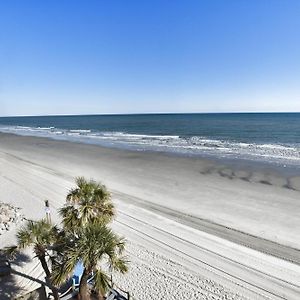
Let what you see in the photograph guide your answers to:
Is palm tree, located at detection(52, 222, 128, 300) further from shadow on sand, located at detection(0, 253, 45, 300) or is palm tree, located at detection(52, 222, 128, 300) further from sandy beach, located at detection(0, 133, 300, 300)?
sandy beach, located at detection(0, 133, 300, 300)

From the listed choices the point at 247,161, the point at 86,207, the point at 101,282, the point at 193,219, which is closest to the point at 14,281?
the point at 86,207

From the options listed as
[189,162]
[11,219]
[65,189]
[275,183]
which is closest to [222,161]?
[189,162]

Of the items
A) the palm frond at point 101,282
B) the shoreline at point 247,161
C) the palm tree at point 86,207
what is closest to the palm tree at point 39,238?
the palm tree at point 86,207

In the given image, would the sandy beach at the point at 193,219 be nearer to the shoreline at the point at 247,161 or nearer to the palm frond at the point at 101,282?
the shoreline at the point at 247,161

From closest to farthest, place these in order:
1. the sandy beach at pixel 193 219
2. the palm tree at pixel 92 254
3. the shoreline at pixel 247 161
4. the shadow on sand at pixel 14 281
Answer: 1. the palm tree at pixel 92 254
2. the shadow on sand at pixel 14 281
3. the sandy beach at pixel 193 219
4. the shoreline at pixel 247 161

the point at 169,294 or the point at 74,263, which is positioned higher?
the point at 74,263

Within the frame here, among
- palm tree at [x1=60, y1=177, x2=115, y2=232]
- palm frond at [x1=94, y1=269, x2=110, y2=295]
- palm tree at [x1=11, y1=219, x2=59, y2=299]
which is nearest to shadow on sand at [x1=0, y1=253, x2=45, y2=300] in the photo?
palm tree at [x1=11, y1=219, x2=59, y2=299]

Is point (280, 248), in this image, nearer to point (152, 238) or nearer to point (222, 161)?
point (152, 238)
